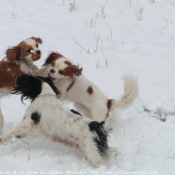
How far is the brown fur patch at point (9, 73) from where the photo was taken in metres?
4.64

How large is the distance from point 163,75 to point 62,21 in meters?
3.35

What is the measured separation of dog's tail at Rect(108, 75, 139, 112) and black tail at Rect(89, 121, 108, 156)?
844 mm

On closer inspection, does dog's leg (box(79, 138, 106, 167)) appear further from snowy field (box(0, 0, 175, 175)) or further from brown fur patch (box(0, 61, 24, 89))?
brown fur patch (box(0, 61, 24, 89))

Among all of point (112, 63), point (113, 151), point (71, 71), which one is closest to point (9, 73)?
point (71, 71)

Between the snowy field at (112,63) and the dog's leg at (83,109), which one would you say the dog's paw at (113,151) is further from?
the dog's leg at (83,109)

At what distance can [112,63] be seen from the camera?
6.80m

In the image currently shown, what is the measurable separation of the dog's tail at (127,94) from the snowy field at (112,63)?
0.31 metres

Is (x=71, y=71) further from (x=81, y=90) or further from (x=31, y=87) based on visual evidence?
(x=31, y=87)

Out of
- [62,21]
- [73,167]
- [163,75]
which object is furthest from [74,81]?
[62,21]

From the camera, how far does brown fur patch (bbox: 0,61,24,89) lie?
464cm

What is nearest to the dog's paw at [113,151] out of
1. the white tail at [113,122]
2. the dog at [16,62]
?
the white tail at [113,122]

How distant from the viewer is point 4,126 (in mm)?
4941

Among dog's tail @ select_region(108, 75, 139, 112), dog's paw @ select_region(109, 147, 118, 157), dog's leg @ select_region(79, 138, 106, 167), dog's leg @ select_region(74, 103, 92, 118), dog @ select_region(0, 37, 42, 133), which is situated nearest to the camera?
dog's leg @ select_region(79, 138, 106, 167)

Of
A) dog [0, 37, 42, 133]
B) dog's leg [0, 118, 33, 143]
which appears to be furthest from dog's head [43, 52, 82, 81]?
dog's leg [0, 118, 33, 143]
